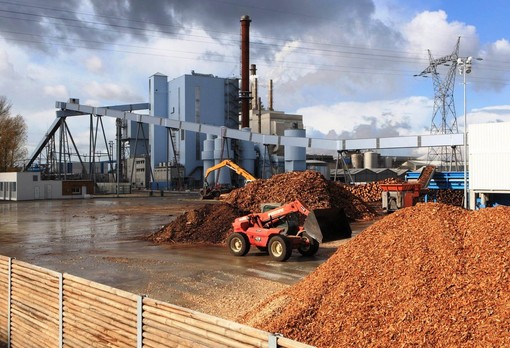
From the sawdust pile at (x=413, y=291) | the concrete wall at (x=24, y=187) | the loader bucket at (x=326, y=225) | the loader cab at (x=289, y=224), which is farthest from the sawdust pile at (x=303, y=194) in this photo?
the concrete wall at (x=24, y=187)

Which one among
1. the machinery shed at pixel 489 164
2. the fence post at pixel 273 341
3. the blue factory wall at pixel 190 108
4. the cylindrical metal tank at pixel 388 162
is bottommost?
the fence post at pixel 273 341

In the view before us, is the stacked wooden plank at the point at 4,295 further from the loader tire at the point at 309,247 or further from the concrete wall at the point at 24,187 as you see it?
the concrete wall at the point at 24,187

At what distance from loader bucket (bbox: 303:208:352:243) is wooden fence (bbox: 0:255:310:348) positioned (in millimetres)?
9615

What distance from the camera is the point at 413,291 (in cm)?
638

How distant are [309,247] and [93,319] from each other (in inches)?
414

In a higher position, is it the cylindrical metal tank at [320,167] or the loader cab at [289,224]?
the cylindrical metal tank at [320,167]

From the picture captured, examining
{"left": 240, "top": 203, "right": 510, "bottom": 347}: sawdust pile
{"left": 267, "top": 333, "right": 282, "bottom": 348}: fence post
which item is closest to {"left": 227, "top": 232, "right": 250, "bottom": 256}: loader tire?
{"left": 240, "top": 203, "right": 510, "bottom": 347}: sawdust pile

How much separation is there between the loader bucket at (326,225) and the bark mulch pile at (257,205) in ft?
19.8

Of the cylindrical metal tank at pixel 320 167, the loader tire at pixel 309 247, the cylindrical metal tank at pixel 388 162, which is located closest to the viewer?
the loader tire at pixel 309 247

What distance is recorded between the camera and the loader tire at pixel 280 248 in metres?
15.4

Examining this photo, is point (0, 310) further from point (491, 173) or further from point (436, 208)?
point (491, 173)

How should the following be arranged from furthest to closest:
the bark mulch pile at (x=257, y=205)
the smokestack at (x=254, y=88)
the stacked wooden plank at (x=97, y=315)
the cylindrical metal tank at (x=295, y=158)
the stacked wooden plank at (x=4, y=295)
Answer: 1. the smokestack at (x=254, y=88)
2. the cylindrical metal tank at (x=295, y=158)
3. the bark mulch pile at (x=257, y=205)
4. the stacked wooden plank at (x=4, y=295)
5. the stacked wooden plank at (x=97, y=315)

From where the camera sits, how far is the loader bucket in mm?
15586

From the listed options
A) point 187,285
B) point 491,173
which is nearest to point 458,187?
point 491,173
